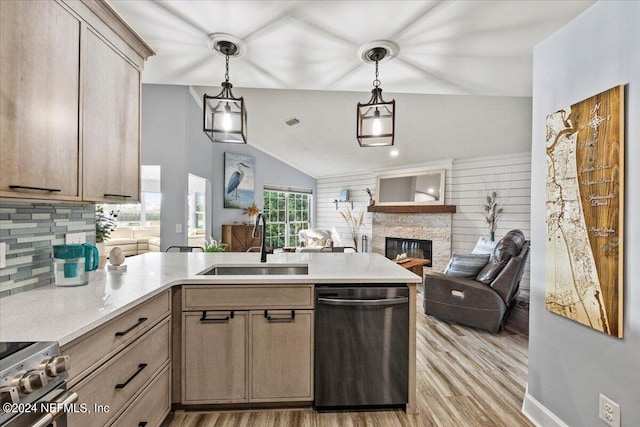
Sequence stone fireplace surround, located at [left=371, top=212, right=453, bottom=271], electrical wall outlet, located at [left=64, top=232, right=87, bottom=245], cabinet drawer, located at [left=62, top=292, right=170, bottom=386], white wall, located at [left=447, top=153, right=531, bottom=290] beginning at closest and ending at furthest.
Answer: cabinet drawer, located at [left=62, top=292, right=170, bottom=386] < electrical wall outlet, located at [left=64, top=232, right=87, bottom=245] < white wall, located at [left=447, top=153, right=531, bottom=290] < stone fireplace surround, located at [left=371, top=212, right=453, bottom=271]

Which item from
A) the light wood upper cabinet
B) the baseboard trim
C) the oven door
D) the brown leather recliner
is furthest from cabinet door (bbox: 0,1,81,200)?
the brown leather recliner

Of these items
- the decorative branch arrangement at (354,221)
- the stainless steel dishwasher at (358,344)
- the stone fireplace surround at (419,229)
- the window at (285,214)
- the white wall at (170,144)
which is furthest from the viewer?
the window at (285,214)

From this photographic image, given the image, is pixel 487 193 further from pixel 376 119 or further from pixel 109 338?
pixel 109 338

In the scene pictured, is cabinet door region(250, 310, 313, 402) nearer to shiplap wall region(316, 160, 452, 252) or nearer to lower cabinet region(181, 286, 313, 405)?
lower cabinet region(181, 286, 313, 405)

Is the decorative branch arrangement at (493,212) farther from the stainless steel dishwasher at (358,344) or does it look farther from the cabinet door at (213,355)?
the cabinet door at (213,355)

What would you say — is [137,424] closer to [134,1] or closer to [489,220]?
[134,1]

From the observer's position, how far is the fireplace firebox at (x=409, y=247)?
6.04m

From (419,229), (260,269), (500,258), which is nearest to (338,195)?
(419,229)

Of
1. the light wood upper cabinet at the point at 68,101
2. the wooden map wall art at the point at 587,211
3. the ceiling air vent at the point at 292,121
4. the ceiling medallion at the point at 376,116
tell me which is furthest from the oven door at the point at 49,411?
the ceiling air vent at the point at 292,121

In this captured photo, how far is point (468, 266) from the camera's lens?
3.46 meters

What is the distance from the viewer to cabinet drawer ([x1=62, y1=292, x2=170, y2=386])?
1.06 m

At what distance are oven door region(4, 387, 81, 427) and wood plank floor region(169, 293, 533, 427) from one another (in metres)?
1.02

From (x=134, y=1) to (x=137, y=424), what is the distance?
218 cm

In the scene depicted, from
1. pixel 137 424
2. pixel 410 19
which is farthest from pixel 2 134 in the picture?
pixel 410 19
